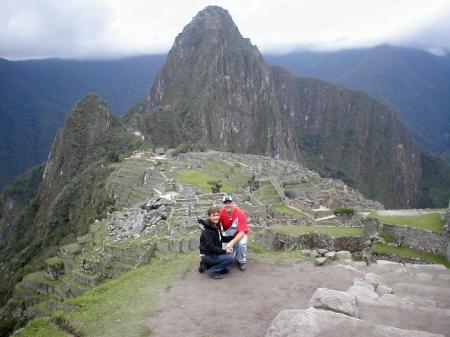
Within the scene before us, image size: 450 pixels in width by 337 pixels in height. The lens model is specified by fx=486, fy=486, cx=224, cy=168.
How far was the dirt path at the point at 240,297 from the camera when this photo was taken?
A: 733 cm

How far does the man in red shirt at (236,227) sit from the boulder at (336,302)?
252 cm

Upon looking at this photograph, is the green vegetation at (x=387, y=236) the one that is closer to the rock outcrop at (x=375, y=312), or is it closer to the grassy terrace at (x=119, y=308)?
the grassy terrace at (x=119, y=308)

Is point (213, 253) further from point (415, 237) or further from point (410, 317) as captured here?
point (415, 237)

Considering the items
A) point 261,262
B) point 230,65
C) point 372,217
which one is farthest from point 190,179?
point 230,65

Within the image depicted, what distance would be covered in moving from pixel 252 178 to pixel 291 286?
45.2m

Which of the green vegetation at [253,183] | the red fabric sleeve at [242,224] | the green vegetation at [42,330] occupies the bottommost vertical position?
the green vegetation at [253,183]

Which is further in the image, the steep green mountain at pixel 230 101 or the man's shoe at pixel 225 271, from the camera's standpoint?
the steep green mountain at pixel 230 101

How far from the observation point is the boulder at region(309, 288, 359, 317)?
7.08 meters

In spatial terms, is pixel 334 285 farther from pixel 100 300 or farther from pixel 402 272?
pixel 100 300

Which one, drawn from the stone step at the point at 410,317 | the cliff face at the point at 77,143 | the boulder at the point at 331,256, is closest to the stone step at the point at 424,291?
the stone step at the point at 410,317

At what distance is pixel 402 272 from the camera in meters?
9.95

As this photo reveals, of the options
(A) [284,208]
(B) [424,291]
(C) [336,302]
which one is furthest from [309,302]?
(A) [284,208]

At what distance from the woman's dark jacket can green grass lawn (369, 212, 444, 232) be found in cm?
733

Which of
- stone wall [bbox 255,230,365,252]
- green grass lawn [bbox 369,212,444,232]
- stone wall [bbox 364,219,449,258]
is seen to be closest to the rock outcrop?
stone wall [bbox 364,219,449,258]
